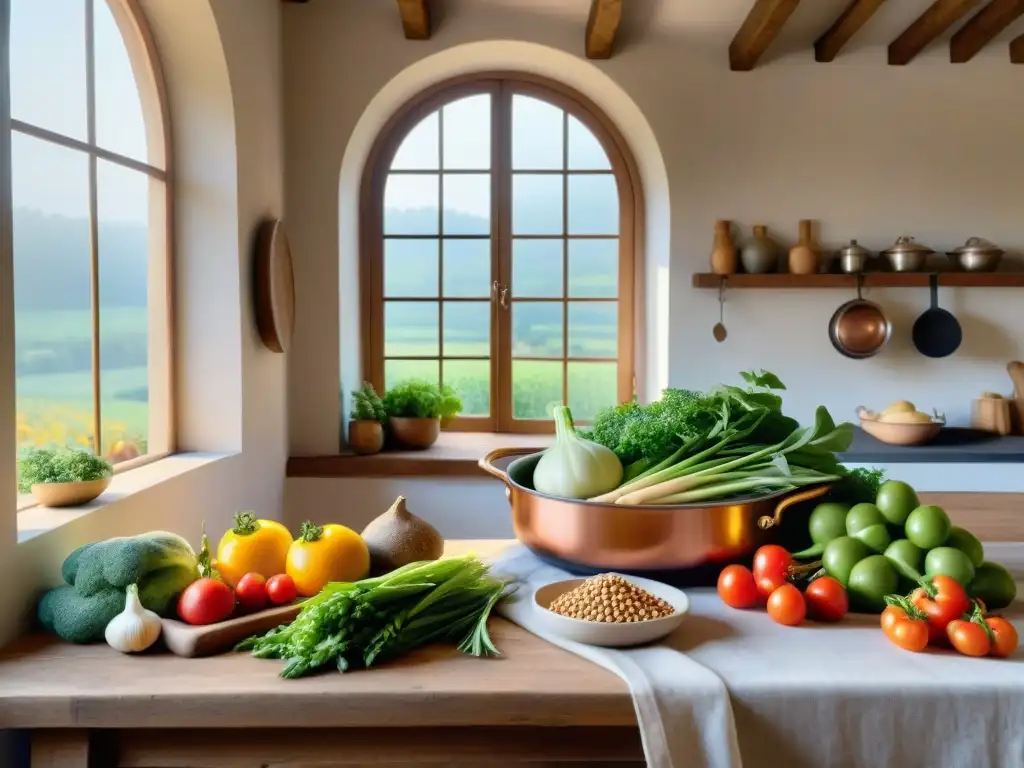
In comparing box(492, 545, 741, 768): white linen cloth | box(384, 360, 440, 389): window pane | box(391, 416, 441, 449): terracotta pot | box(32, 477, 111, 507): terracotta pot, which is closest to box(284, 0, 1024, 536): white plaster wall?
box(391, 416, 441, 449): terracotta pot

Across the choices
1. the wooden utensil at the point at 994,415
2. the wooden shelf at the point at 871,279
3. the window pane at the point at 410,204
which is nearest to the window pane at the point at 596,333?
the wooden shelf at the point at 871,279

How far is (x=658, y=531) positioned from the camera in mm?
1440

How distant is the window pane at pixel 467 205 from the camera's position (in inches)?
144

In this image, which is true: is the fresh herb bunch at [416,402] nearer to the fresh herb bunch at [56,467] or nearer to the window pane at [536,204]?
the window pane at [536,204]

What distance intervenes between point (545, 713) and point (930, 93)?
3174 millimetres

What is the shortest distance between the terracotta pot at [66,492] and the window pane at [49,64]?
2.55 feet

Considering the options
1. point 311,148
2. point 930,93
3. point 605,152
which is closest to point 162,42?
point 311,148

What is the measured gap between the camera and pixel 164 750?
46.2 inches

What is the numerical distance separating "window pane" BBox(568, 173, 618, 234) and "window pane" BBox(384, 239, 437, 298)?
0.62m

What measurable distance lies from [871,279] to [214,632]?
2.83 meters

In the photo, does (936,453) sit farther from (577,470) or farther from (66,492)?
(66,492)

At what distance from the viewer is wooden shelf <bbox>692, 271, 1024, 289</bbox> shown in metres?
3.25

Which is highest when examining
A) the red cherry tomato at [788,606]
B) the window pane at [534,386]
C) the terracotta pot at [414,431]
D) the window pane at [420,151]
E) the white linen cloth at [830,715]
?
the window pane at [420,151]

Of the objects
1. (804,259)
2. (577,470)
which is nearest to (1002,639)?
(577,470)
